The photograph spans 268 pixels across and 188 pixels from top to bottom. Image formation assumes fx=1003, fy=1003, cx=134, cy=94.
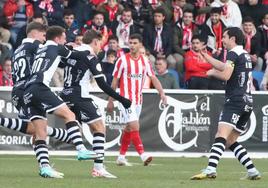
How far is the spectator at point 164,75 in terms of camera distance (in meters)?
24.7

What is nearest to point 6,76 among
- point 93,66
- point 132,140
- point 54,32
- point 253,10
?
point 132,140

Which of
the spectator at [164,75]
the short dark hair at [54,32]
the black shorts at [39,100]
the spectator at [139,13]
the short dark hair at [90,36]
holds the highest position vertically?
the short dark hair at [54,32]

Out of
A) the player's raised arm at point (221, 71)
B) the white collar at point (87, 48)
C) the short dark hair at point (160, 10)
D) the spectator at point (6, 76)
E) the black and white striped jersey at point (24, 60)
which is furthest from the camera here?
the short dark hair at point (160, 10)

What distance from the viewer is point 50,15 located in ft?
83.7

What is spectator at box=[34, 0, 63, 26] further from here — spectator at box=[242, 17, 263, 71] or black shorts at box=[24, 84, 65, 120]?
black shorts at box=[24, 84, 65, 120]

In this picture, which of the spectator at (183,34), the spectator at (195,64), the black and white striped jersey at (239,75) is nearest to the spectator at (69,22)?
the spectator at (183,34)

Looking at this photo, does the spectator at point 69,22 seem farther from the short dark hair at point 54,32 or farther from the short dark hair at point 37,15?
the short dark hair at point 54,32

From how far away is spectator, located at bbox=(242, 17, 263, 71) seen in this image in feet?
85.9

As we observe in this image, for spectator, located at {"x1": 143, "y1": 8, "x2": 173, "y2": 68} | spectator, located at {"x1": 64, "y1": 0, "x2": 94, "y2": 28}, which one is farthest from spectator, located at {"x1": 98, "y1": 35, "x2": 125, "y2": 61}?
spectator, located at {"x1": 64, "y1": 0, "x2": 94, "y2": 28}

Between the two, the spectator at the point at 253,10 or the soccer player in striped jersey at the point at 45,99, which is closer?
the soccer player in striped jersey at the point at 45,99

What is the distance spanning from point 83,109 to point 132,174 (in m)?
1.64

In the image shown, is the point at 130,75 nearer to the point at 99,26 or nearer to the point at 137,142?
the point at 137,142

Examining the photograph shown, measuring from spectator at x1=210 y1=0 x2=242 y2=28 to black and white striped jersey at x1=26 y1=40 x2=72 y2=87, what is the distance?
1236 centimetres

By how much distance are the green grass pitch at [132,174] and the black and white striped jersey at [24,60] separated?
1.50 meters
